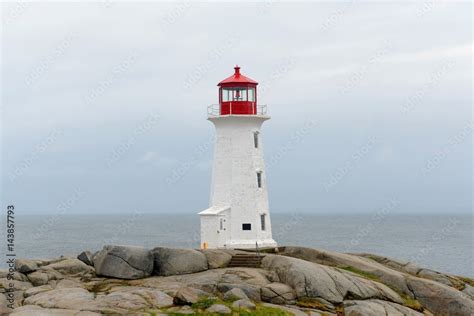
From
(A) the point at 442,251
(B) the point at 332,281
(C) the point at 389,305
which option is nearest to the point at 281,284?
(B) the point at 332,281

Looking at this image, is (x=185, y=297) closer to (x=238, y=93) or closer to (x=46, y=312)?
(x=46, y=312)

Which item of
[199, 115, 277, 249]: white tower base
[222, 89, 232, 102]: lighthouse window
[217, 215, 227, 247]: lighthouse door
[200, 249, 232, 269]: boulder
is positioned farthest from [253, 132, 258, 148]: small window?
[200, 249, 232, 269]: boulder

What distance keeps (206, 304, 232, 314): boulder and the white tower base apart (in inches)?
A: 484

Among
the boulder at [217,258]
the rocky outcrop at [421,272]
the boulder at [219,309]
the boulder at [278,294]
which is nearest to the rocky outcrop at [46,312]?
the boulder at [219,309]

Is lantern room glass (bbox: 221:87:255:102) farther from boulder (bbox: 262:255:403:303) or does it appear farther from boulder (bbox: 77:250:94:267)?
boulder (bbox: 77:250:94:267)

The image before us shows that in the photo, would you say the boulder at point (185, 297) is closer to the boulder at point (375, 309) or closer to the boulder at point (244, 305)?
the boulder at point (244, 305)

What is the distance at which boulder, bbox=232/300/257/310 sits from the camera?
27.8 metres

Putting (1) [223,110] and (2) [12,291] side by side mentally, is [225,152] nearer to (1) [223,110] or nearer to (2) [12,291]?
(1) [223,110]

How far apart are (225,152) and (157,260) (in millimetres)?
9832

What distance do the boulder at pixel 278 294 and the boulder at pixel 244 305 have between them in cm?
169

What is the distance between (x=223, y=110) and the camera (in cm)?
4116

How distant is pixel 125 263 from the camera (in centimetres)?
3256

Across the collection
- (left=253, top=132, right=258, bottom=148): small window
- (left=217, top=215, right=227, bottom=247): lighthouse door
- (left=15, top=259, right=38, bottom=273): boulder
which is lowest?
(left=15, top=259, right=38, bottom=273): boulder

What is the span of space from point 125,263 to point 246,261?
5.82m
